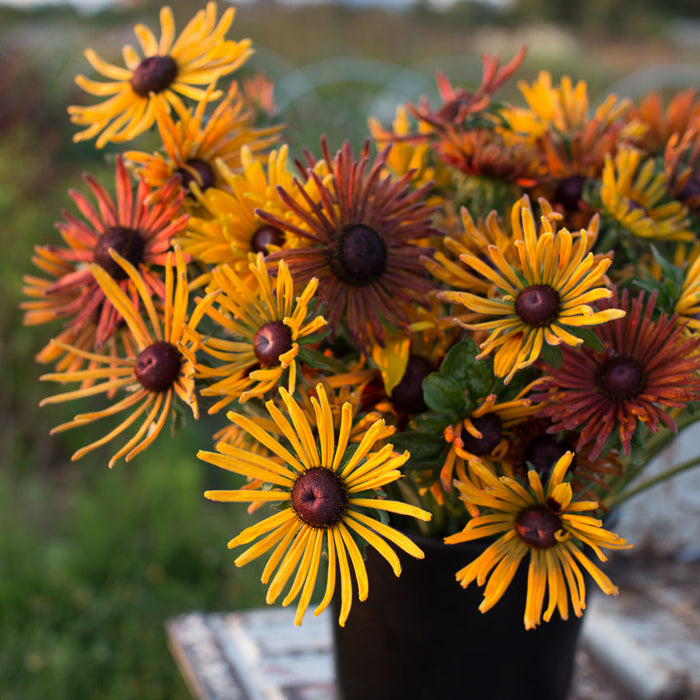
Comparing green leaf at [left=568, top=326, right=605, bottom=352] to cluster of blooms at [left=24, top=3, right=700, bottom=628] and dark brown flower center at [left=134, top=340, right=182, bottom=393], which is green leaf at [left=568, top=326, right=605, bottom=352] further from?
dark brown flower center at [left=134, top=340, right=182, bottom=393]

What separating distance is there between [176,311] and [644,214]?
306mm

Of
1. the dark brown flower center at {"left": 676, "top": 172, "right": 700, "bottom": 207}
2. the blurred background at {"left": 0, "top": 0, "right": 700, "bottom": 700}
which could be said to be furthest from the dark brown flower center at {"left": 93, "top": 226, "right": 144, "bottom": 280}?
the dark brown flower center at {"left": 676, "top": 172, "right": 700, "bottom": 207}

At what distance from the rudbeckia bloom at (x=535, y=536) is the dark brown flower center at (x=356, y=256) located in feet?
0.41

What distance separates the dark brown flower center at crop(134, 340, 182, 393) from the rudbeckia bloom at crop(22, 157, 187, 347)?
40 mm

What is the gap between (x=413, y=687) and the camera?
2.04 ft

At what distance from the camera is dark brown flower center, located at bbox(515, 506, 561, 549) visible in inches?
17.2

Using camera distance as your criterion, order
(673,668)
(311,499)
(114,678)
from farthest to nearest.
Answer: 1. (114,678)
2. (673,668)
3. (311,499)

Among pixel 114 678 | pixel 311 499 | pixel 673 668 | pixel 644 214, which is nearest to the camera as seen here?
pixel 311 499

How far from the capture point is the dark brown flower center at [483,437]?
467 millimetres

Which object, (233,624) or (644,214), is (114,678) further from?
(644,214)

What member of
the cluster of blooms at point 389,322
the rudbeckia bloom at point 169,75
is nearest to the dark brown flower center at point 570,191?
the cluster of blooms at point 389,322

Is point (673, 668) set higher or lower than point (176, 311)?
lower

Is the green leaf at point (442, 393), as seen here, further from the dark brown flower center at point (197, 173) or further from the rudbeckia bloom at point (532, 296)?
the dark brown flower center at point (197, 173)

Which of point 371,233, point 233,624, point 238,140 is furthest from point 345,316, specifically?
point 233,624
